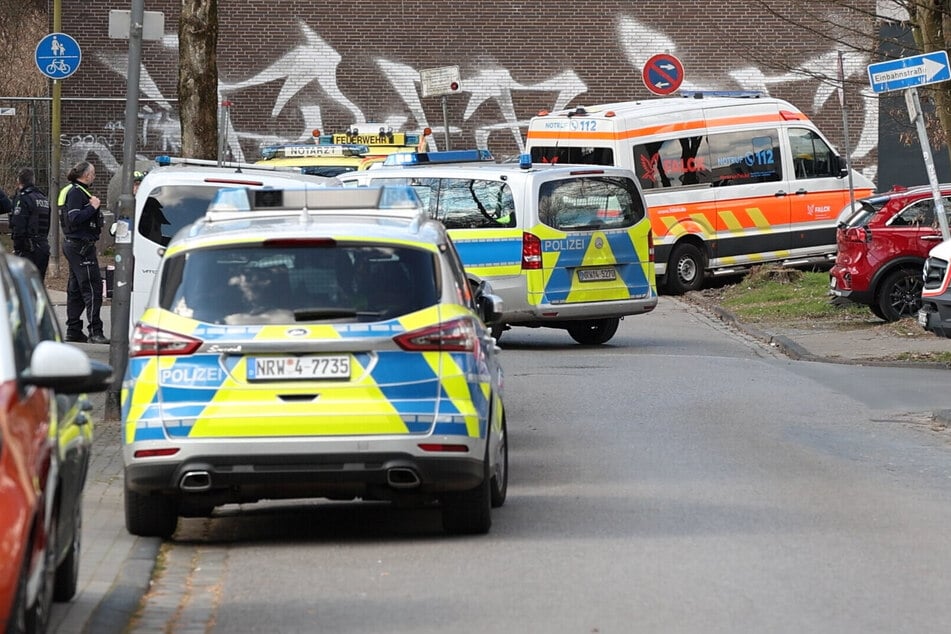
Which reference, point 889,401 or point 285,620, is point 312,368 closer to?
point 285,620

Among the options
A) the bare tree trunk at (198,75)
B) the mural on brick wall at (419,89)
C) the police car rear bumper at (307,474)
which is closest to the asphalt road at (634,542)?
the police car rear bumper at (307,474)

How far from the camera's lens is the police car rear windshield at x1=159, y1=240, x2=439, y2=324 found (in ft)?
27.3

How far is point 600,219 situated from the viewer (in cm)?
1898

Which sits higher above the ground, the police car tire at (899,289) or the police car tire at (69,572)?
the police car tire at (899,289)

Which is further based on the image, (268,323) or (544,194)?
(544,194)

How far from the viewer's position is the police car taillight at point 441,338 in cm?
824

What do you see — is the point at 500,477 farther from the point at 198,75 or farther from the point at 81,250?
the point at 81,250

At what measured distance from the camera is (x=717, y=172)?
88.4ft

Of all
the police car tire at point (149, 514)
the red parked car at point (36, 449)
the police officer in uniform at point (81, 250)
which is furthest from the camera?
the police officer in uniform at point (81, 250)

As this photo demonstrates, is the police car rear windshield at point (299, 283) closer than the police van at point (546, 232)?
Yes

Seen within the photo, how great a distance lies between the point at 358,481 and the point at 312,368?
0.56m

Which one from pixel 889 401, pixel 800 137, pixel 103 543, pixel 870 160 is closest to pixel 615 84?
pixel 870 160

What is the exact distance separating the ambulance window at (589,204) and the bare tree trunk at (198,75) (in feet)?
11.4

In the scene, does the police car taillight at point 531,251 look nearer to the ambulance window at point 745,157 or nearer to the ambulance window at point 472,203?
the ambulance window at point 472,203
